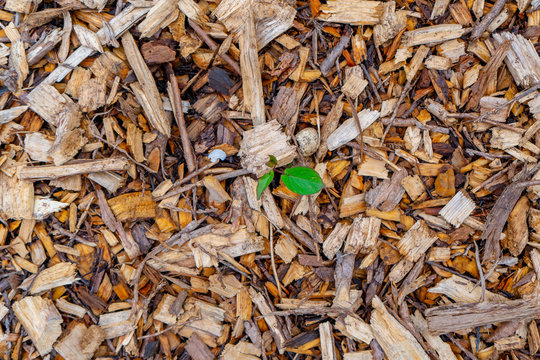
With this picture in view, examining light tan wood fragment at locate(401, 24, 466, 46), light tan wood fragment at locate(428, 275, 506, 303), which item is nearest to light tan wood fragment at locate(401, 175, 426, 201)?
light tan wood fragment at locate(428, 275, 506, 303)

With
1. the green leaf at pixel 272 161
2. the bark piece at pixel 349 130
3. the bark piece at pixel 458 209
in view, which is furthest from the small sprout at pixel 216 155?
the bark piece at pixel 458 209

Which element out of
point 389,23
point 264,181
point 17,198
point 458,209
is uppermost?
point 389,23

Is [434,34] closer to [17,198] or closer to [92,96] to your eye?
[92,96]

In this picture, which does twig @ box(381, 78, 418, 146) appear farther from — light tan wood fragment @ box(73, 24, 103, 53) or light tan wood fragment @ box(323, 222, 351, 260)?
light tan wood fragment @ box(73, 24, 103, 53)

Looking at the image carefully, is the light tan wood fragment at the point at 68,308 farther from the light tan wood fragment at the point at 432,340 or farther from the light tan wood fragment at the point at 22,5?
the light tan wood fragment at the point at 432,340

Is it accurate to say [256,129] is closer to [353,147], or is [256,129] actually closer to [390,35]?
[353,147]

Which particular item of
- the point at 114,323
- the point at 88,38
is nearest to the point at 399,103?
the point at 88,38
